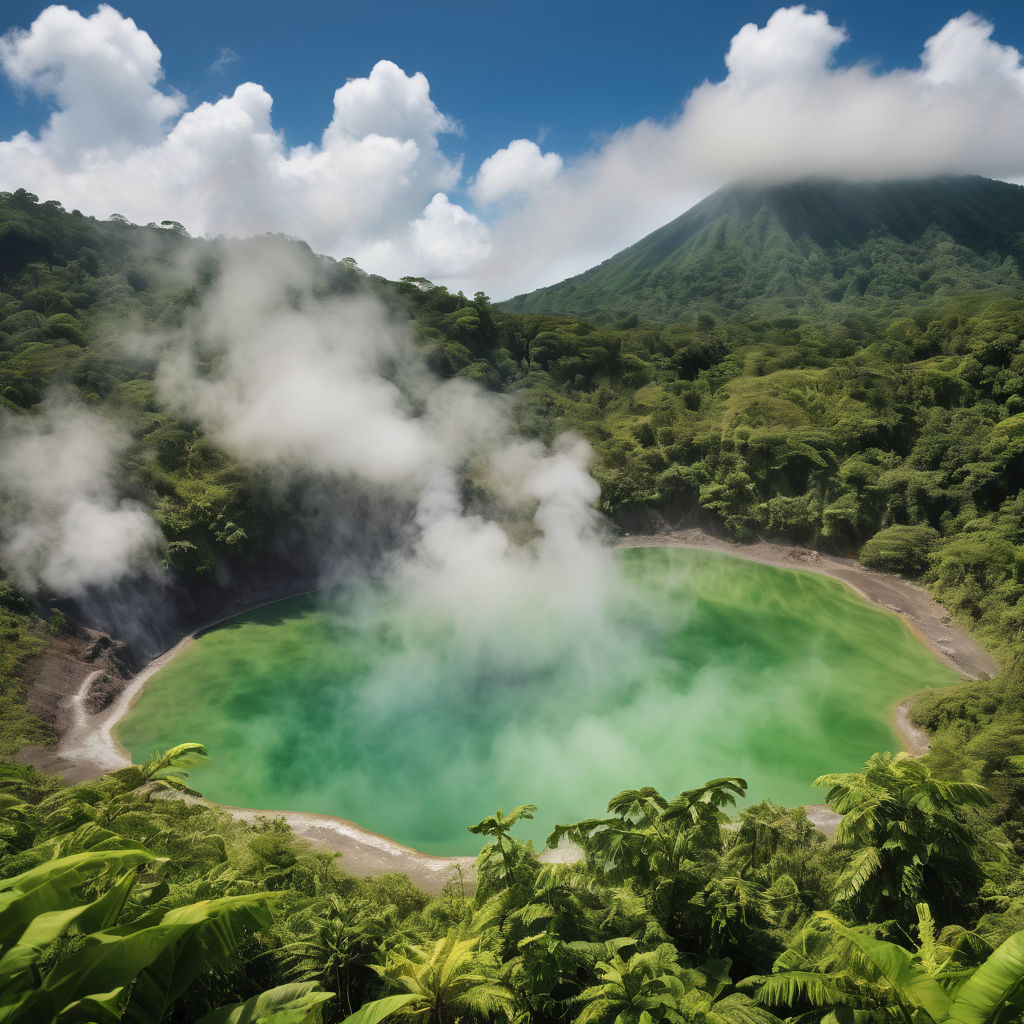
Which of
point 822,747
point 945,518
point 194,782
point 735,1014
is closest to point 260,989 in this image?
point 735,1014

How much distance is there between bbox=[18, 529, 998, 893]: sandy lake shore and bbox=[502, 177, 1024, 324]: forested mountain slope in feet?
191

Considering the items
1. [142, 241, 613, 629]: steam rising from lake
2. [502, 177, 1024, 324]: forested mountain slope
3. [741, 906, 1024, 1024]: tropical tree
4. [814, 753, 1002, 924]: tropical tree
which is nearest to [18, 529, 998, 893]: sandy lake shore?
[814, 753, 1002, 924]: tropical tree

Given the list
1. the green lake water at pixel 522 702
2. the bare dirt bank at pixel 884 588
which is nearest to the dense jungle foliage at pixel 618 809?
the bare dirt bank at pixel 884 588

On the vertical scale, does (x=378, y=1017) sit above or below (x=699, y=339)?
below

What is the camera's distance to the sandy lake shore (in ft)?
42.8

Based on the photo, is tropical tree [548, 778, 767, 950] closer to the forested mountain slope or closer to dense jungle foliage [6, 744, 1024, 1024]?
dense jungle foliage [6, 744, 1024, 1024]

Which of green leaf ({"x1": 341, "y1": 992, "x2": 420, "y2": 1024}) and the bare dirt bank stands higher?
green leaf ({"x1": 341, "y1": 992, "x2": 420, "y2": 1024})

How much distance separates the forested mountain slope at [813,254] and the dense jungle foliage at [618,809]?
1703 inches

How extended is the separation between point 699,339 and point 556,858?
45.6m

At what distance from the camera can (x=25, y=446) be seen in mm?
23984

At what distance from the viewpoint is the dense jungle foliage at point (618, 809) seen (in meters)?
3.42

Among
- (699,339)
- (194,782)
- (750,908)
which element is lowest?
(194,782)

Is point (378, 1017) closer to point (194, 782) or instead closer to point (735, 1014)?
point (735, 1014)

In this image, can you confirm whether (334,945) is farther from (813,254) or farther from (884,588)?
(813,254)
